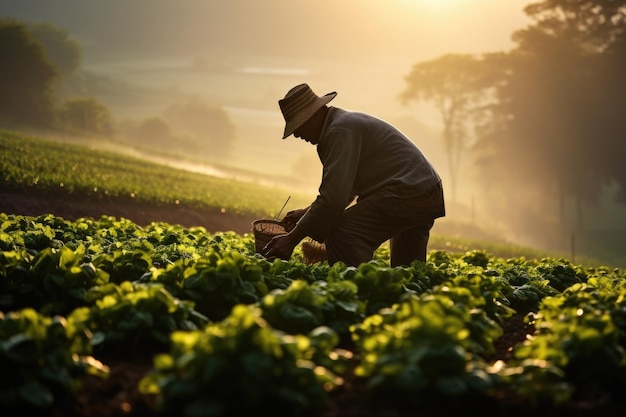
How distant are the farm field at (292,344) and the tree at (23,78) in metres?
62.7

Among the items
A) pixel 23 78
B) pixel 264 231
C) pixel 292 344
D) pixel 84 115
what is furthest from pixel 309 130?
pixel 84 115

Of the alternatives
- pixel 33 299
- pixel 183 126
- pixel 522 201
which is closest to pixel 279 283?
pixel 33 299

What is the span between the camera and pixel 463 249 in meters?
27.4

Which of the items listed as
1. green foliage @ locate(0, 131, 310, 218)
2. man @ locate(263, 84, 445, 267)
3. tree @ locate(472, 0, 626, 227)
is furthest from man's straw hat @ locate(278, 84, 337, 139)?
tree @ locate(472, 0, 626, 227)

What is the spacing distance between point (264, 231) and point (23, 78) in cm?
6285

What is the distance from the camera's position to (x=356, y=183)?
23.8 feet

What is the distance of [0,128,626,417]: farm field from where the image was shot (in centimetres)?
306

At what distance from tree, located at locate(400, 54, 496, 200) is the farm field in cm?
5336

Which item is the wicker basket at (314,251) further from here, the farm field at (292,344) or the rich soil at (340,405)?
the rich soil at (340,405)

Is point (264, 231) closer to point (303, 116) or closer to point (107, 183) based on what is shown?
point (303, 116)

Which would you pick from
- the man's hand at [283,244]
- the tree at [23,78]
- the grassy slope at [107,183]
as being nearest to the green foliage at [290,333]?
the man's hand at [283,244]

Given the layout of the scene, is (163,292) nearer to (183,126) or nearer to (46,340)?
(46,340)

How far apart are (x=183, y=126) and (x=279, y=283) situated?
427 ft

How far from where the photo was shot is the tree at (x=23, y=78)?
2425 inches
